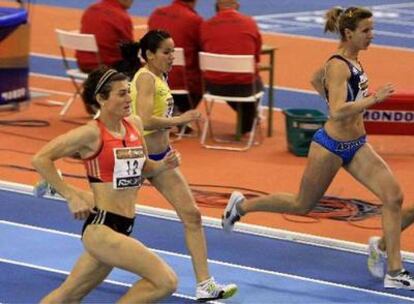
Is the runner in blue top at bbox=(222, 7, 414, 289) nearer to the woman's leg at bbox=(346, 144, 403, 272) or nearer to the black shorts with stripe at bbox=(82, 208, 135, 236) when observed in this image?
the woman's leg at bbox=(346, 144, 403, 272)

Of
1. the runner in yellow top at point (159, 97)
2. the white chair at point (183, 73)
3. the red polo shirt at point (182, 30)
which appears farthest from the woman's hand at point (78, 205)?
the red polo shirt at point (182, 30)

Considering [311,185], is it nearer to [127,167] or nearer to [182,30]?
[127,167]

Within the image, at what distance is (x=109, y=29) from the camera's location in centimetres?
1443

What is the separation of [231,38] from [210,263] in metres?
4.74

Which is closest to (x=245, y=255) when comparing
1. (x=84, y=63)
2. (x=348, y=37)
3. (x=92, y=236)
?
(x=348, y=37)

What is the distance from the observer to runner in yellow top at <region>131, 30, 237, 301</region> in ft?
27.5

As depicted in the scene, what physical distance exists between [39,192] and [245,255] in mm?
1754

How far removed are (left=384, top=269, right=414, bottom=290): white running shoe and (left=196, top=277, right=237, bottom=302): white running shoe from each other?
46.1 inches

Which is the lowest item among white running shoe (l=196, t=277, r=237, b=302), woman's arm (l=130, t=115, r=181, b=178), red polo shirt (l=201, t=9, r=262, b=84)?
white running shoe (l=196, t=277, r=237, b=302)

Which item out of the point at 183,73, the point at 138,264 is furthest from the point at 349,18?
the point at 183,73

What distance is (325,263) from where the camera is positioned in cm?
944

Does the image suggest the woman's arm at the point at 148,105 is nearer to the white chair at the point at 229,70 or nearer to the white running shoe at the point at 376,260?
the white running shoe at the point at 376,260

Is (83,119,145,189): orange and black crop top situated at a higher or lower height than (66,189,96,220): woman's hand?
higher

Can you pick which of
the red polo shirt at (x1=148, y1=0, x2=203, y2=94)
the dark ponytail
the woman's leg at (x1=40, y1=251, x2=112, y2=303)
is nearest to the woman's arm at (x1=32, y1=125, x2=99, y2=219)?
the woman's leg at (x1=40, y1=251, x2=112, y2=303)
